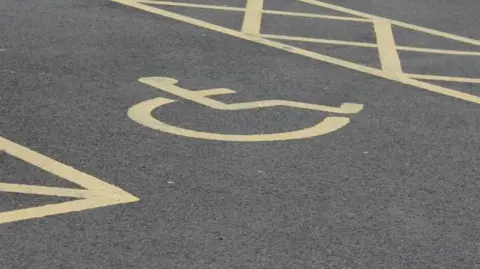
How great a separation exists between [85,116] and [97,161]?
96 centimetres

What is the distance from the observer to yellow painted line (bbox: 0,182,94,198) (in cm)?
572

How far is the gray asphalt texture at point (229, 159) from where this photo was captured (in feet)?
17.0

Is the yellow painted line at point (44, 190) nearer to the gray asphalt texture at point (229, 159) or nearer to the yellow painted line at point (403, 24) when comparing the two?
the gray asphalt texture at point (229, 159)

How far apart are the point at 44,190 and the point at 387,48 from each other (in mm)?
5238

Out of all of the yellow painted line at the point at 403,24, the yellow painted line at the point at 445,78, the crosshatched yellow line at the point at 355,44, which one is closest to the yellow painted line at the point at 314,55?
the yellow painted line at the point at 445,78

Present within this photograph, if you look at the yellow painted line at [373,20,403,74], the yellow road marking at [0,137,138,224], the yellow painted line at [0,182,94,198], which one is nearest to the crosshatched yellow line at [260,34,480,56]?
the yellow painted line at [373,20,403,74]

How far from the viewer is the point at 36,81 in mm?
7980

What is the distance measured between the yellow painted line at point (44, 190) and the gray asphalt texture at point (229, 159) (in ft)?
0.29

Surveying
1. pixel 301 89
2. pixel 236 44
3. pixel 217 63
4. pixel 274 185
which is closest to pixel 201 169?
pixel 274 185

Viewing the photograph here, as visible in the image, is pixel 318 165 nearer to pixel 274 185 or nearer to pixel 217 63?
pixel 274 185

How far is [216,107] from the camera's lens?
7637 mm

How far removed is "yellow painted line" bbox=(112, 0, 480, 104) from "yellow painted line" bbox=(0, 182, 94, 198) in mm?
3927

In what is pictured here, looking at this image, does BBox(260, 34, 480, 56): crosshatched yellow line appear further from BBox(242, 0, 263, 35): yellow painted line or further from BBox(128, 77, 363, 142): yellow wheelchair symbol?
BBox(128, 77, 363, 142): yellow wheelchair symbol

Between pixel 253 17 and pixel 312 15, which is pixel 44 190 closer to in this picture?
pixel 253 17
